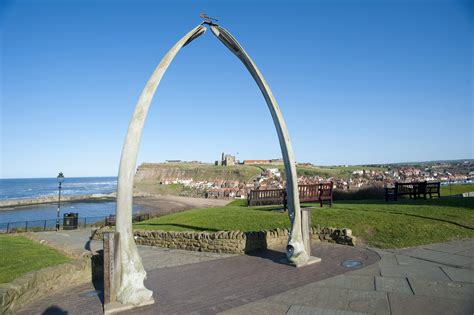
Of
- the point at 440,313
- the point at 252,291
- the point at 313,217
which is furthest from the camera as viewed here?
the point at 313,217

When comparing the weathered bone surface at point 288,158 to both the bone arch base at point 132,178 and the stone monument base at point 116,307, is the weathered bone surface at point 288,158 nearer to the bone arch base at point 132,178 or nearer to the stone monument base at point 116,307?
the bone arch base at point 132,178

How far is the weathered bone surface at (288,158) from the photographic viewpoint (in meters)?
8.69

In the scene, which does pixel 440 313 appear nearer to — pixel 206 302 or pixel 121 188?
pixel 206 302

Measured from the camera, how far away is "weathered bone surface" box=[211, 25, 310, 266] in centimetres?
869

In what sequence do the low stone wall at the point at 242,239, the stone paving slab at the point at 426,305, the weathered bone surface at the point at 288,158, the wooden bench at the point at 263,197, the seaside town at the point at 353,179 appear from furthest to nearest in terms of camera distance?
the seaside town at the point at 353,179, the wooden bench at the point at 263,197, the low stone wall at the point at 242,239, the weathered bone surface at the point at 288,158, the stone paving slab at the point at 426,305

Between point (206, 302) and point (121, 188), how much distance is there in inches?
110

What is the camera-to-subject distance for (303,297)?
629cm

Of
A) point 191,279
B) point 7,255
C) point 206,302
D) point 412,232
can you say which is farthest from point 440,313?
point 7,255

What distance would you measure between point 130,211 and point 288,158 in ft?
14.5

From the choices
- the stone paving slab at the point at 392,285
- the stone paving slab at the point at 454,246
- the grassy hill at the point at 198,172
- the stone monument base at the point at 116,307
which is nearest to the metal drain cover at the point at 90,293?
the stone monument base at the point at 116,307

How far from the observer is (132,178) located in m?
6.73

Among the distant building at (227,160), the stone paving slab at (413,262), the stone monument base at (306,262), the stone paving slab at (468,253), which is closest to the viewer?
the stone paving slab at (413,262)

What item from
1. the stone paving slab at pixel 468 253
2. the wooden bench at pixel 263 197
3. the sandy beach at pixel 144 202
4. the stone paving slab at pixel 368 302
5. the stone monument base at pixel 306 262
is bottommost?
the sandy beach at pixel 144 202

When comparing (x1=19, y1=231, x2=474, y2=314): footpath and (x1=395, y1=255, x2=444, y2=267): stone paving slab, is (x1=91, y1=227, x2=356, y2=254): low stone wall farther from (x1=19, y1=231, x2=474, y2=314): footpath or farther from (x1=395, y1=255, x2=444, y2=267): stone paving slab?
(x1=395, y1=255, x2=444, y2=267): stone paving slab
